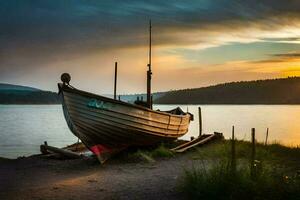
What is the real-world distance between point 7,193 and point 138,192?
3549 millimetres

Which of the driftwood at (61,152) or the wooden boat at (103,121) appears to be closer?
the wooden boat at (103,121)

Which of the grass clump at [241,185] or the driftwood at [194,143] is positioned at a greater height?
the grass clump at [241,185]

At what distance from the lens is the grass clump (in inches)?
401

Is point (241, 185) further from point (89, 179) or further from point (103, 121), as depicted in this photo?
point (103, 121)

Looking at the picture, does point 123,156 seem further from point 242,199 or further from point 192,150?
point 242,199

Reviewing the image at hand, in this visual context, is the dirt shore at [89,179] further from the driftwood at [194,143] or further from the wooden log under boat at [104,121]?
the driftwood at [194,143]

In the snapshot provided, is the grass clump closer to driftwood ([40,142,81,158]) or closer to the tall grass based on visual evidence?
the tall grass

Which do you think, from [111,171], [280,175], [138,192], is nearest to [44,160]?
[111,171]

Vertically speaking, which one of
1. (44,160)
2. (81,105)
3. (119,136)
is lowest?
(44,160)

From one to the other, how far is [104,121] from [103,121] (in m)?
0.05

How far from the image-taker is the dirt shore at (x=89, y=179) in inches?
465

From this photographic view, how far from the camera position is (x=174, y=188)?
477 inches

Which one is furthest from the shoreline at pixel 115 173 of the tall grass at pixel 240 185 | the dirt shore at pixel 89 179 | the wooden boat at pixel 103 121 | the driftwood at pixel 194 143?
the wooden boat at pixel 103 121

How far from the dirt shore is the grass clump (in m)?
0.63
